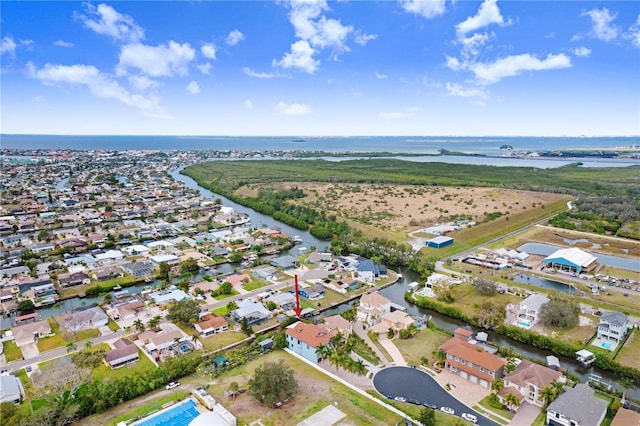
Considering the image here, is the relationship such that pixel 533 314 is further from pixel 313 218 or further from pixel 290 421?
pixel 313 218

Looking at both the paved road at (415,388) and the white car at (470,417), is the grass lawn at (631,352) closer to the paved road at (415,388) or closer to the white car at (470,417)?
the paved road at (415,388)

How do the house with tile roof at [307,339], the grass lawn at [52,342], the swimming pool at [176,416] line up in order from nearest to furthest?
1. the swimming pool at [176,416]
2. the house with tile roof at [307,339]
3. the grass lawn at [52,342]

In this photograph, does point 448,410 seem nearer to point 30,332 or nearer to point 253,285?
point 253,285

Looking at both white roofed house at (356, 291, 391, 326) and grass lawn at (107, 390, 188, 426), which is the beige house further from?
white roofed house at (356, 291, 391, 326)

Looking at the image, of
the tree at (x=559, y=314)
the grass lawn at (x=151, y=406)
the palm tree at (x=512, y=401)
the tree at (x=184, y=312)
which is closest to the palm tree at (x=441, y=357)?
the palm tree at (x=512, y=401)

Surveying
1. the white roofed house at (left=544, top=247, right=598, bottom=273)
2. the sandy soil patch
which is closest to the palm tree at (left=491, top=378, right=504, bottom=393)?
the white roofed house at (left=544, top=247, right=598, bottom=273)

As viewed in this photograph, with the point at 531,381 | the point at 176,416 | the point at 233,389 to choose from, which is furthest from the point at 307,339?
the point at 531,381
